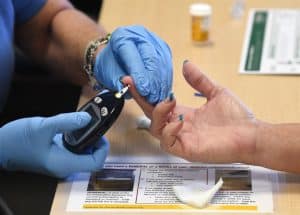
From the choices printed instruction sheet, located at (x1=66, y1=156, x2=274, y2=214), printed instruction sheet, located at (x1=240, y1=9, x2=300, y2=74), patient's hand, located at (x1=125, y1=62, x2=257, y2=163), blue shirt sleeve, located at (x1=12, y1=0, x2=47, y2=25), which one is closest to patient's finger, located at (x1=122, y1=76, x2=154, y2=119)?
patient's hand, located at (x1=125, y1=62, x2=257, y2=163)

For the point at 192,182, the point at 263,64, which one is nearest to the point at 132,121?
the point at 192,182

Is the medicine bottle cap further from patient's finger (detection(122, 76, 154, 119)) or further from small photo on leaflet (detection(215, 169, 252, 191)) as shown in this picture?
small photo on leaflet (detection(215, 169, 252, 191))

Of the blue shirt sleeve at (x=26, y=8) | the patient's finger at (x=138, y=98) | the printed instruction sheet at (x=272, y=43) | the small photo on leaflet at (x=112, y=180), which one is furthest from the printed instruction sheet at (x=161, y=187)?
the blue shirt sleeve at (x=26, y=8)

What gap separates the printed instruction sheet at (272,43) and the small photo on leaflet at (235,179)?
34cm

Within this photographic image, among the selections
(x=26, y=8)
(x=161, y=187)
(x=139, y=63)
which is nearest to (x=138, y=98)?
(x=139, y=63)

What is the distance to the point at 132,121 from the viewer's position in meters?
1.19

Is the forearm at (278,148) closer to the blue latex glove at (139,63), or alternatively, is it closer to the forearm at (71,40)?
A: the blue latex glove at (139,63)

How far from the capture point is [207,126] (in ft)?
3.54

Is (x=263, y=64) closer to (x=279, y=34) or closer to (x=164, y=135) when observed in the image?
(x=279, y=34)

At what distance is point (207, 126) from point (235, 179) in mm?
113

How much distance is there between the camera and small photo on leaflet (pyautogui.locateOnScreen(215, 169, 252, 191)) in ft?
3.28

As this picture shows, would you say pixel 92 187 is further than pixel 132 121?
No

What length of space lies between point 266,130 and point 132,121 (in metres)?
0.28

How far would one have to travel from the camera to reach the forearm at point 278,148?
1.01 metres
